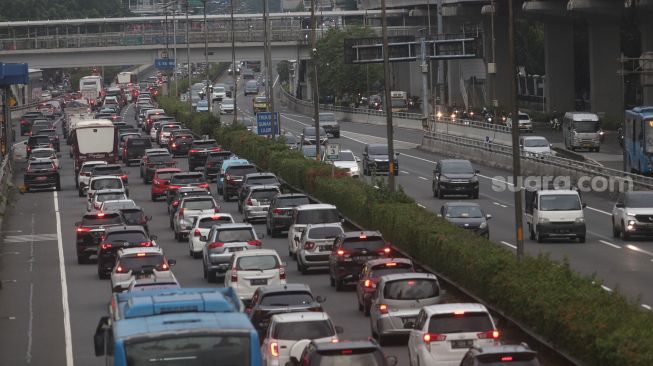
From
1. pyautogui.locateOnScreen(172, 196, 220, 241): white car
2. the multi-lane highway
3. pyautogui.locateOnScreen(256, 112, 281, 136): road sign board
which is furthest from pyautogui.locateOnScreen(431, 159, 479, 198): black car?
pyautogui.locateOnScreen(256, 112, 281, 136): road sign board

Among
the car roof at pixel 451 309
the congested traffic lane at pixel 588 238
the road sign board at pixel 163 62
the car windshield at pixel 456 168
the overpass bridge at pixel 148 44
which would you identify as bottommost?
the congested traffic lane at pixel 588 238

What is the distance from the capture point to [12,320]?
113 ft

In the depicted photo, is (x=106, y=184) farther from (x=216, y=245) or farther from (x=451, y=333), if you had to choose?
(x=451, y=333)

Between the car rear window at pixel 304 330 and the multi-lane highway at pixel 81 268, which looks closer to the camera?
the car rear window at pixel 304 330

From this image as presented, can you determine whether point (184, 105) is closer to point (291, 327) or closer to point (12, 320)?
point (12, 320)

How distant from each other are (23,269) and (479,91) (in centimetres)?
11479

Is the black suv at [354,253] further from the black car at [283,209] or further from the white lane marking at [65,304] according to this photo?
the black car at [283,209]

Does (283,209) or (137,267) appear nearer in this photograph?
(137,267)

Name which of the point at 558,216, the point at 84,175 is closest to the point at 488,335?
the point at 558,216

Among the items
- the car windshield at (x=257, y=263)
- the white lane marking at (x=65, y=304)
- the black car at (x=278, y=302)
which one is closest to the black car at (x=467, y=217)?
the white lane marking at (x=65, y=304)

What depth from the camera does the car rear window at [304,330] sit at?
76.2 feet

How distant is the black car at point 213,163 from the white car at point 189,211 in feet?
74.7

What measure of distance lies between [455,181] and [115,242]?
23519 millimetres

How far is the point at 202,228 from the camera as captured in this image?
44.8 metres
